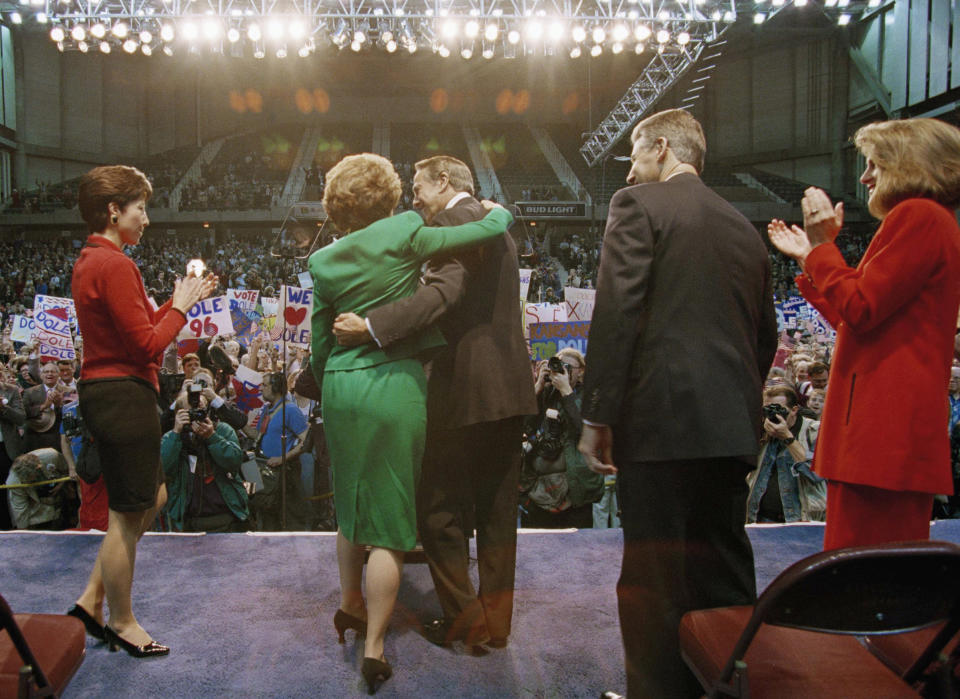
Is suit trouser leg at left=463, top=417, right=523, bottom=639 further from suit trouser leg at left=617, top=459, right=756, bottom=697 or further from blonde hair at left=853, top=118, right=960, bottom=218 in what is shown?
blonde hair at left=853, top=118, right=960, bottom=218

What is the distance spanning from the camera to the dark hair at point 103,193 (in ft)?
7.43

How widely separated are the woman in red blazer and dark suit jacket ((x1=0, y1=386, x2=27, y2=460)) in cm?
531

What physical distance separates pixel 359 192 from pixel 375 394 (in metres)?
0.59

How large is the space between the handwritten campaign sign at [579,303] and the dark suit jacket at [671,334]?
5.22 metres

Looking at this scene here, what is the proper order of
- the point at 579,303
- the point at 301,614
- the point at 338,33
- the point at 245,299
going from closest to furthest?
the point at 301,614 → the point at 579,303 → the point at 245,299 → the point at 338,33

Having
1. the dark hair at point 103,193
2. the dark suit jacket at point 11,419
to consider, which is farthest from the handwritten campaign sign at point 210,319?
the dark hair at point 103,193

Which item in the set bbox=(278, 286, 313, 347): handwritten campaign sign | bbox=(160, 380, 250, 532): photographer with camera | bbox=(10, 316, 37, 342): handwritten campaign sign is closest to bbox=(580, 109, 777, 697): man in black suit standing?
bbox=(160, 380, 250, 532): photographer with camera

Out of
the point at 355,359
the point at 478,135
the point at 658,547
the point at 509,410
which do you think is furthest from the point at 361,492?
the point at 478,135

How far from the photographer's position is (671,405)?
1717 mm

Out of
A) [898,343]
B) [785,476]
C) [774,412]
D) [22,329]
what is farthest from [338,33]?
[898,343]

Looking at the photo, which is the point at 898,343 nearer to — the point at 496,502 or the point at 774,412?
the point at 496,502

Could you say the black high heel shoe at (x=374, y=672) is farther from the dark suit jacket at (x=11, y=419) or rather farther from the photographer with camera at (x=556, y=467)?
the dark suit jacket at (x=11, y=419)

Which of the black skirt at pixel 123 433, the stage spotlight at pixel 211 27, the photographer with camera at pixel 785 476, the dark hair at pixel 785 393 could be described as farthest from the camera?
the stage spotlight at pixel 211 27

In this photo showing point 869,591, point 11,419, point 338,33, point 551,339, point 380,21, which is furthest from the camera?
point 380,21
